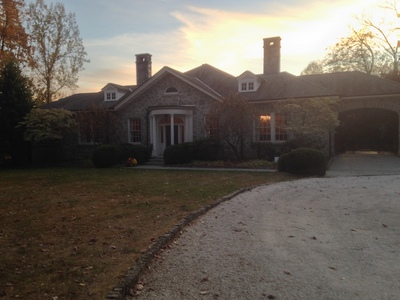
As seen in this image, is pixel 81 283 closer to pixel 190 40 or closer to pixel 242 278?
pixel 242 278

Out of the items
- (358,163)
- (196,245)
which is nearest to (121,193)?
(196,245)

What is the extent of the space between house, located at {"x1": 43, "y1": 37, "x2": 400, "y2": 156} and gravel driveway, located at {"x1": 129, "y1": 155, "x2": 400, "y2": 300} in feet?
38.1

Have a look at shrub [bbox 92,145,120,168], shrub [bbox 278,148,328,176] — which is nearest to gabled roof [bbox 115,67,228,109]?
shrub [bbox 92,145,120,168]

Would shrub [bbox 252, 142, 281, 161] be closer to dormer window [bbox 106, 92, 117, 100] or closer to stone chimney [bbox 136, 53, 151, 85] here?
dormer window [bbox 106, 92, 117, 100]

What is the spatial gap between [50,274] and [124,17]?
1133 cm

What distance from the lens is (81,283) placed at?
12.0 ft

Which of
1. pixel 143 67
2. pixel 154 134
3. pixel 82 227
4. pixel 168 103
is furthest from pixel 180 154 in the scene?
pixel 82 227

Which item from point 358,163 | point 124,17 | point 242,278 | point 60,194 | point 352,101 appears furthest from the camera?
point 352,101

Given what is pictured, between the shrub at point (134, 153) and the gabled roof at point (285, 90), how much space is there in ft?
23.0

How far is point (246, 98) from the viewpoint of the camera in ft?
63.7

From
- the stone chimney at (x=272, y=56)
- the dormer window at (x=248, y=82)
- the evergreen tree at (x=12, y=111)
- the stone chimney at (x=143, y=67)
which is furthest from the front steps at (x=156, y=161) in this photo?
the stone chimney at (x=272, y=56)

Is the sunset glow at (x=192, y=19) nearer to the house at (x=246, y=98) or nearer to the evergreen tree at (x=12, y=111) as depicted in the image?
the house at (x=246, y=98)

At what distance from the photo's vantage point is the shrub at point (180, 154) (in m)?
18.2

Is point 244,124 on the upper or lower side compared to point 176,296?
upper
